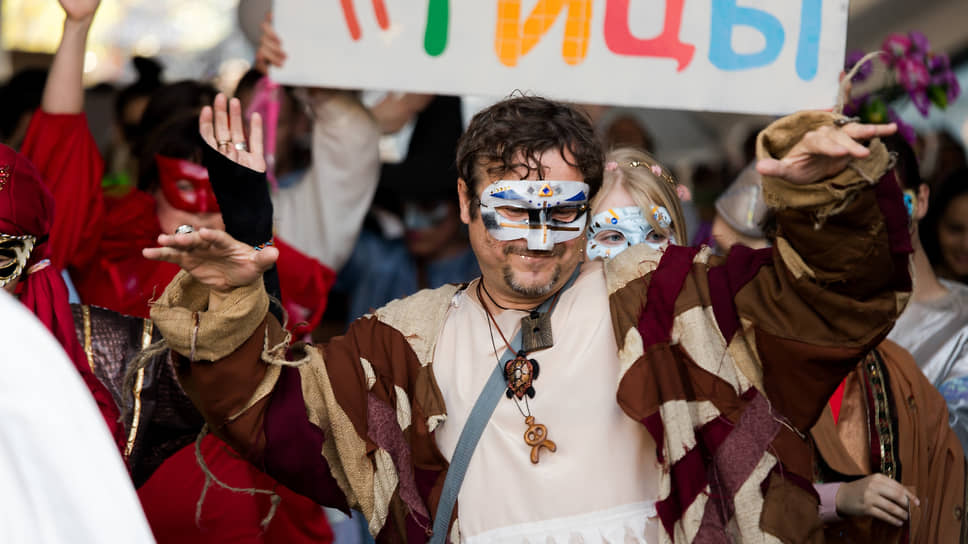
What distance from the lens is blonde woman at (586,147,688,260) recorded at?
10.8ft

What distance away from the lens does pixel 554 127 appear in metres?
2.74

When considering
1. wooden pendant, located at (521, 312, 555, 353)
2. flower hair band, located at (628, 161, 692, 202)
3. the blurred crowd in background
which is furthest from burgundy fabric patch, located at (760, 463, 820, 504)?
flower hair band, located at (628, 161, 692, 202)

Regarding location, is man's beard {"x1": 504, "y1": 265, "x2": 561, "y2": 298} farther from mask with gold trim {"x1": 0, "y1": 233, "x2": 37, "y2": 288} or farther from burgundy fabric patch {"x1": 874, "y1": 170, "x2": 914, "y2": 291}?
mask with gold trim {"x1": 0, "y1": 233, "x2": 37, "y2": 288}

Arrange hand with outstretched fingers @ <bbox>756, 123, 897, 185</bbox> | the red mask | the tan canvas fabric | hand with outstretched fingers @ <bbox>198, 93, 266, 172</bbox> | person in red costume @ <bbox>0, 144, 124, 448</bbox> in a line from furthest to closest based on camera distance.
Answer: the red mask → person in red costume @ <bbox>0, 144, 124, 448</bbox> → hand with outstretched fingers @ <bbox>198, 93, 266, 172</bbox> → the tan canvas fabric → hand with outstretched fingers @ <bbox>756, 123, 897, 185</bbox>

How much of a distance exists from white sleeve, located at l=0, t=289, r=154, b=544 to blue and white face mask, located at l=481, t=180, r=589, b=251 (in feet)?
5.33

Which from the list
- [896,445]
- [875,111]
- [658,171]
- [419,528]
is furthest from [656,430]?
[875,111]

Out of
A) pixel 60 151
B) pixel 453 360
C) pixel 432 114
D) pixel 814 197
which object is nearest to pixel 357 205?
pixel 432 114

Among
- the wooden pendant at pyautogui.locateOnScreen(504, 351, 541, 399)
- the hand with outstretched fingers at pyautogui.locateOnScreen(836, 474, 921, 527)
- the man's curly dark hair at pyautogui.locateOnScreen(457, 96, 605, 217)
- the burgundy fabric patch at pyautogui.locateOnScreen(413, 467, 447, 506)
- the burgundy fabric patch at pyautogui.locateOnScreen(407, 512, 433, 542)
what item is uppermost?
the man's curly dark hair at pyautogui.locateOnScreen(457, 96, 605, 217)

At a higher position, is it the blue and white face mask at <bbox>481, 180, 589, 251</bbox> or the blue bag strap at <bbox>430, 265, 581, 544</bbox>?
the blue and white face mask at <bbox>481, 180, 589, 251</bbox>

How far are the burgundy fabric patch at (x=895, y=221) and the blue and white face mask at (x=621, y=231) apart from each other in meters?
1.02

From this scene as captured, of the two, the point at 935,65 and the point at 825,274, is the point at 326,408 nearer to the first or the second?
the point at 825,274

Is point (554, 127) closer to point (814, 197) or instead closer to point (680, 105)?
point (814, 197)

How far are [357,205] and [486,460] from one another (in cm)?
194

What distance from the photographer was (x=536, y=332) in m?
2.69
